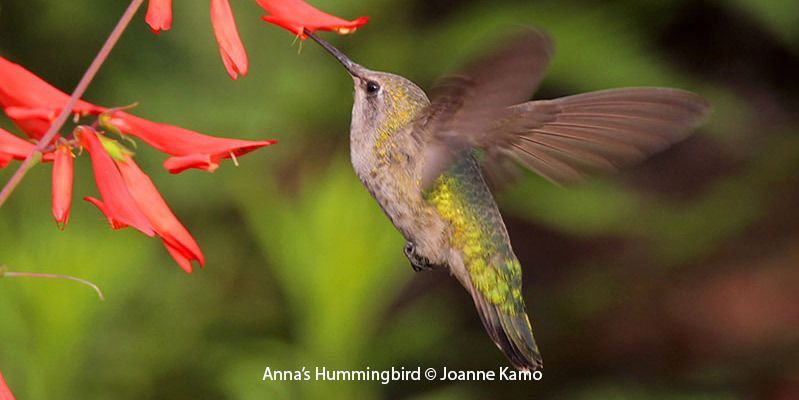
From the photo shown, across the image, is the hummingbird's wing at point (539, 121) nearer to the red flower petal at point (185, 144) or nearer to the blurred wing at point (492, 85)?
the blurred wing at point (492, 85)

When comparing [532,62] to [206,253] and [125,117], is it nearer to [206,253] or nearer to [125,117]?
[125,117]

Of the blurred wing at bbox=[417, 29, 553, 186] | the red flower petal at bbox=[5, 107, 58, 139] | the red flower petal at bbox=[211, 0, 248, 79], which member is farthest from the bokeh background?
the red flower petal at bbox=[211, 0, 248, 79]

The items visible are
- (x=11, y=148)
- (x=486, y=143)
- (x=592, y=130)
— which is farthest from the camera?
(x=486, y=143)

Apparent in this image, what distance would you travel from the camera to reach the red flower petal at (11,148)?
3.83ft

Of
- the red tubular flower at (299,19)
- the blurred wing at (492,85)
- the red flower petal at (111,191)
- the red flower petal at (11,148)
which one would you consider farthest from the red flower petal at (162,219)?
the blurred wing at (492,85)

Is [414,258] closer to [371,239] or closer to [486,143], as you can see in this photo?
[486,143]

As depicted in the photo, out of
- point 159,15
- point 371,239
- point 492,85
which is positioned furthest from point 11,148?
point 371,239

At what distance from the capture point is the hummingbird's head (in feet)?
5.41

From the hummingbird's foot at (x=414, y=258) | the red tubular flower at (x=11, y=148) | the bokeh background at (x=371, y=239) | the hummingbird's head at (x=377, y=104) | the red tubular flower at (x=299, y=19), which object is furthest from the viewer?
the bokeh background at (x=371, y=239)

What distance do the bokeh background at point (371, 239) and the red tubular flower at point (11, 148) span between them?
3.45 feet

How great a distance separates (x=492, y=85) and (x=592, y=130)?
0.28 meters

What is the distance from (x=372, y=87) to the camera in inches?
65.6

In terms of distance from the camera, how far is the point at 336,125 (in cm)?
320

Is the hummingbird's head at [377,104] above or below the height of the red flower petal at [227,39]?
above
